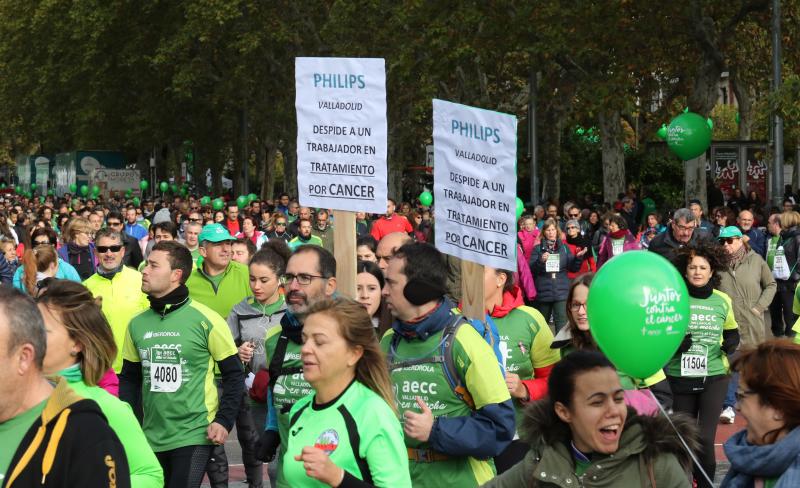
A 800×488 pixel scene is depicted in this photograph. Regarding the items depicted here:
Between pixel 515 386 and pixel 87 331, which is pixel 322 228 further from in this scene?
pixel 87 331

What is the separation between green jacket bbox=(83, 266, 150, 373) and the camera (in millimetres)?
8688

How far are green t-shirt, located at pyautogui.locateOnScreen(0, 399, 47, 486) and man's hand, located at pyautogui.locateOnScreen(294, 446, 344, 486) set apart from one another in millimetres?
800

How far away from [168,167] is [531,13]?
4666cm

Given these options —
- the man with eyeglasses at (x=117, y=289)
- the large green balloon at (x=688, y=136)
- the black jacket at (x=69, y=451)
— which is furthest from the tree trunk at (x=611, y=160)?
the black jacket at (x=69, y=451)

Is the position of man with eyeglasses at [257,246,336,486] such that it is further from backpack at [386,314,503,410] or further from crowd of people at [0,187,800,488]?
backpack at [386,314,503,410]

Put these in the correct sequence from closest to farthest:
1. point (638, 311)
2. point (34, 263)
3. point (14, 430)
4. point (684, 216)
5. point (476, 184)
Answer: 1. point (14, 430)
2. point (638, 311)
3. point (476, 184)
4. point (34, 263)
5. point (684, 216)

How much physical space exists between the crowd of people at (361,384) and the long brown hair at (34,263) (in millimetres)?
1039

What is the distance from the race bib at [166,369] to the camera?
6.98 metres

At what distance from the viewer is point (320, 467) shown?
4055mm

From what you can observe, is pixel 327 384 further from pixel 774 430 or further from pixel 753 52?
pixel 753 52

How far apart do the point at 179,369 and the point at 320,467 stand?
306 cm

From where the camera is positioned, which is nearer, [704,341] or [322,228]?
[704,341]

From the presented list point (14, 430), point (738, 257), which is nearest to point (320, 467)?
point (14, 430)

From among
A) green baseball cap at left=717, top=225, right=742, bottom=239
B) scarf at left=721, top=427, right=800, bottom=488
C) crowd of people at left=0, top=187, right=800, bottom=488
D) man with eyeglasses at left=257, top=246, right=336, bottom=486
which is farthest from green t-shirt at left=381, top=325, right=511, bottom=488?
green baseball cap at left=717, top=225, right=742, bottom=239
